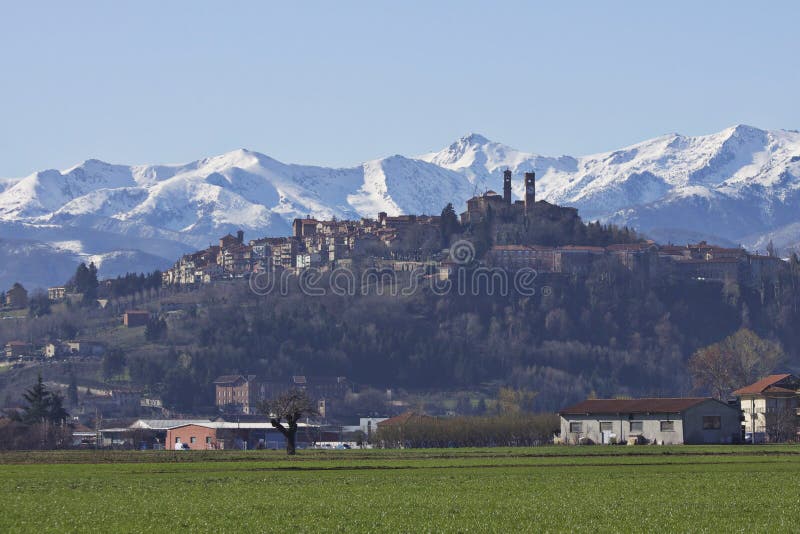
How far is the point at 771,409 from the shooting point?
153125 millimetres

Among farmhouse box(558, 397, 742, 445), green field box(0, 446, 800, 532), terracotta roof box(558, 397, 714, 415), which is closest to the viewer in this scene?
green field box(0, 446, 800, 532)

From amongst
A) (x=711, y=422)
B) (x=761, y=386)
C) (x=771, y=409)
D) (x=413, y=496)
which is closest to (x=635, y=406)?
(x=711, y=422)

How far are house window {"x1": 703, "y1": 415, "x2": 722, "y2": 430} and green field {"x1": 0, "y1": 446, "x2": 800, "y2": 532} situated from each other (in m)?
44.8

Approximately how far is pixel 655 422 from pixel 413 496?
7815 centimetres

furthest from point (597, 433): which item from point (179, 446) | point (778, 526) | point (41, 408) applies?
point (778, 526)

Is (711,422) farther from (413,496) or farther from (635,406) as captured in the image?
(413,496)

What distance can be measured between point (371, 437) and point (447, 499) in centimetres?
11241

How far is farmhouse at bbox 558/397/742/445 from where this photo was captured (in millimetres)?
130375

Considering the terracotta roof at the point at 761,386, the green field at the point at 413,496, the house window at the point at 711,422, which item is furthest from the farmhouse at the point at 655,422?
the green field at the point at 413,496

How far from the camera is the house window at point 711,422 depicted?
130750 mm

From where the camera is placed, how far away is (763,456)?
90.2 metres

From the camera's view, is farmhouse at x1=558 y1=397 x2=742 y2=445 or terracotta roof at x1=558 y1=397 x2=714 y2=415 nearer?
farmhouse at x1=558 y1=397 x2=742 y2=445

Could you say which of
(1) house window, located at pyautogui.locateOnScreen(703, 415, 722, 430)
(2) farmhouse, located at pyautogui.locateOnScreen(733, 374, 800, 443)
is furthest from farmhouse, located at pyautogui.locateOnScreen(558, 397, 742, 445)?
(2) farmhouse, located at pyautogui.locateOnScreen(733, 374, 800, 443)

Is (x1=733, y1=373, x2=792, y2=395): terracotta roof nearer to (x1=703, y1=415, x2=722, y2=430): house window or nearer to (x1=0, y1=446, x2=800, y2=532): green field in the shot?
(x1=703, y1=415, x2=722, y2=430): house window
